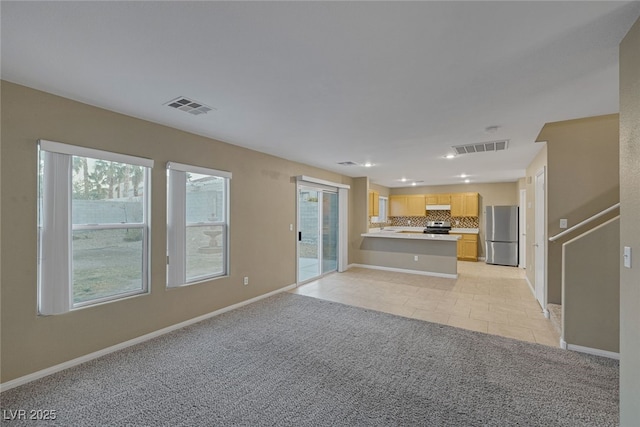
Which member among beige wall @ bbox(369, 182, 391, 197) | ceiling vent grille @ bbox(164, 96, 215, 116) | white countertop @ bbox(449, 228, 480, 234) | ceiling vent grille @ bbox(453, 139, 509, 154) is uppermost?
ceiling vent grille @ bbox(164, 96, 215, 116)

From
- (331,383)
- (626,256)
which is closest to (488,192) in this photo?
(626,256)

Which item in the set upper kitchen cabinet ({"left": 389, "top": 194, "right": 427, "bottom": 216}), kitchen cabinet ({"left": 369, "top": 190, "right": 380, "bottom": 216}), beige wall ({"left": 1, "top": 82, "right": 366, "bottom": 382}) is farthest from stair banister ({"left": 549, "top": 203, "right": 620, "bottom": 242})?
upper kitchen cabinet ({"left": 389, "top": 194, "right": 427, "bottom": 216})

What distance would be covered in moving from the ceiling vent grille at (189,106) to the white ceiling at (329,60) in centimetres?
9

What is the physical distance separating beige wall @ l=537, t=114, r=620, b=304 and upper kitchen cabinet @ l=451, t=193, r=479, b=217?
5089 millimetres

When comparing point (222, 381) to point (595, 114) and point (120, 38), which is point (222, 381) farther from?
point (595, 114)

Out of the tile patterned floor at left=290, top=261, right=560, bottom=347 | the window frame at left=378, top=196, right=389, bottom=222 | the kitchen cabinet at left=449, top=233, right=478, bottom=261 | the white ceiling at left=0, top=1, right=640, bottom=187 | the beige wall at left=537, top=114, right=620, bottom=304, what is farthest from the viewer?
the window frame at left=378, top=196, right=389, bottom=222

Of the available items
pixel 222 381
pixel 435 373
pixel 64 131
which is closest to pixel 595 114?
pixel 435 373

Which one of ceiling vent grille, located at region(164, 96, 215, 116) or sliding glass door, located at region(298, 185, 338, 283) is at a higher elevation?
ceiling vent grille, located at region(164, 96, 215, 116)

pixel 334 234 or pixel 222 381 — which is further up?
pixel 334 234

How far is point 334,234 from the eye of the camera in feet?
22.9

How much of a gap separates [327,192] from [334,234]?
3.72 feet

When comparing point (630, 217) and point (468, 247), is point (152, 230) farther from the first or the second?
point (468, 247)

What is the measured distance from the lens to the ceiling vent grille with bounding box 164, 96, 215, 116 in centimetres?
263

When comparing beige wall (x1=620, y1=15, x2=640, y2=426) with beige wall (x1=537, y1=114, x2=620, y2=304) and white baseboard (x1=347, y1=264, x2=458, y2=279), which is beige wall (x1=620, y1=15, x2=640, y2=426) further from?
white baseboard (x1=347, y1=264, x2=458, y2=279)
